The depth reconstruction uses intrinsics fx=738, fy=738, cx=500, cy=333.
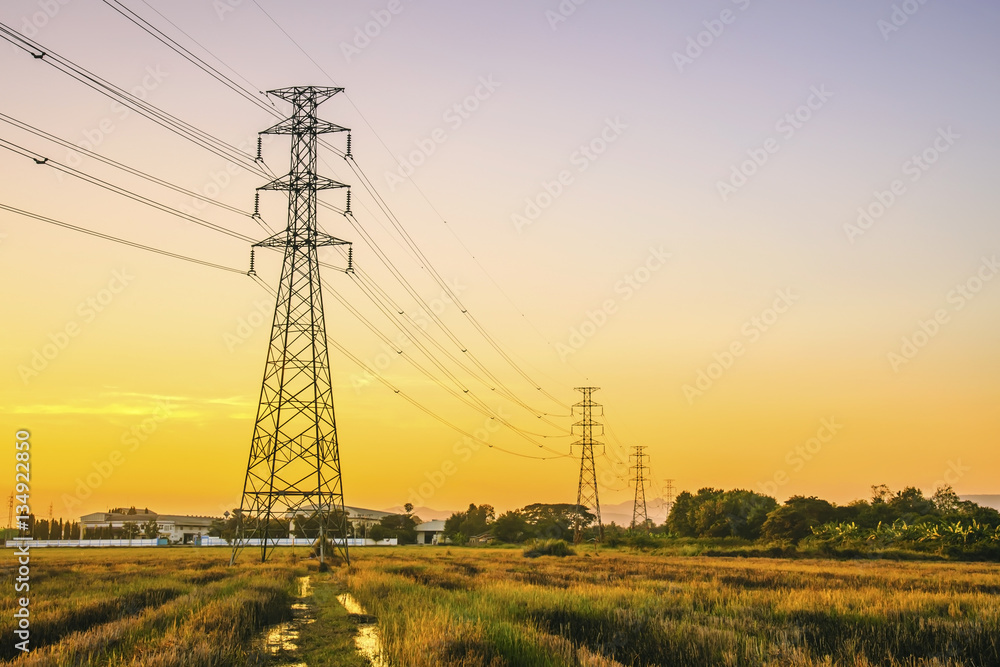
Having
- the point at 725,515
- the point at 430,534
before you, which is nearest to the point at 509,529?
the point at 725,515

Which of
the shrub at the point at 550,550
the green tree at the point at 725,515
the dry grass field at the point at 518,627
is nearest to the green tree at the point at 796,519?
the green tree at the point at 725,515

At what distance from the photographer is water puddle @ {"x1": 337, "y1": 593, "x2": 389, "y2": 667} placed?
14.0 metres

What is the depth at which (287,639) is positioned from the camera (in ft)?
54.7

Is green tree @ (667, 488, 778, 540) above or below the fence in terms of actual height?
above

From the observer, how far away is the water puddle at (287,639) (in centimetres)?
1384

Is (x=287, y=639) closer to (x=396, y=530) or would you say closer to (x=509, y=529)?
(x=509, y=529)

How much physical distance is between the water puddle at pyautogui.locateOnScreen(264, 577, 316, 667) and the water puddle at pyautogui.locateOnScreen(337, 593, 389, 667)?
126 centimetres

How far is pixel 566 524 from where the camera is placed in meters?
186

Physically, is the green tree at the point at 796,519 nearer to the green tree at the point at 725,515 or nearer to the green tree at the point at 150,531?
the green tree at the point at 725,515

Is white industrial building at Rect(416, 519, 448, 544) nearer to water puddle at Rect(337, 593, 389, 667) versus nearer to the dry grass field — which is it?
water puddle at Rect(337, 593, 389, 667)

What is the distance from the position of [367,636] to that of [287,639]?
179cm

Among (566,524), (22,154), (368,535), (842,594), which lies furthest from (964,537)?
(566,524)

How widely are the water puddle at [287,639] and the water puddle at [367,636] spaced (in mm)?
1261

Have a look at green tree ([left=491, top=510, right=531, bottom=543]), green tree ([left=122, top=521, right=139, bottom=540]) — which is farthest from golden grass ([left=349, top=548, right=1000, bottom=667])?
green tree ([left=122, top=521, right=139, bottom=540])
